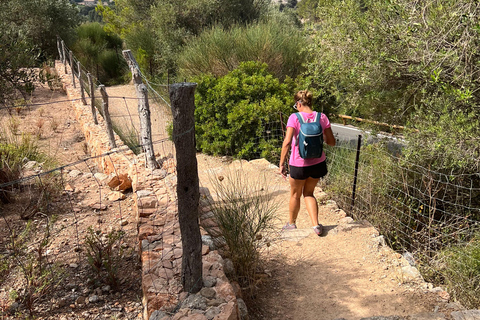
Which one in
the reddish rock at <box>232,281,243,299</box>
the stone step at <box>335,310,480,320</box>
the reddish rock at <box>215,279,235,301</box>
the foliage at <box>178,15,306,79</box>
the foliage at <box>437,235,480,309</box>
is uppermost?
the foliage at <box>178,15,306,79</box>

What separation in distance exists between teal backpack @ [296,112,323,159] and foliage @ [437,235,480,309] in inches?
69.1

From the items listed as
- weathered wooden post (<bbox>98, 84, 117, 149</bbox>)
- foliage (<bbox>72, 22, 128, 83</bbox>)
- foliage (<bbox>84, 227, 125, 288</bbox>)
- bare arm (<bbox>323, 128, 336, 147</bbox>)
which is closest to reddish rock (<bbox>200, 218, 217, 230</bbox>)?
foliage (<bbox>84, 227, 125, 288</bbox>)

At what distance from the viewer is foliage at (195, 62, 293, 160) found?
8.48 metres

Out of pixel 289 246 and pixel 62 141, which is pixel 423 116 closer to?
pixel 289 246

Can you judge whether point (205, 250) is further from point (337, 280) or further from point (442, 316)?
point (442, 316)

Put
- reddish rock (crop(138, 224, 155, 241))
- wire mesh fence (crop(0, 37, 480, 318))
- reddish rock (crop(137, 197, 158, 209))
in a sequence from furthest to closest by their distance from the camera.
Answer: reddish rock (crop(137, 197, 158, 209)) → reddish rock (crop(138, 224, 155, 241)) → wire mesh fence (crop(0, 37, 480, 318))

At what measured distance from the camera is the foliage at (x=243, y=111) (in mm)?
8477

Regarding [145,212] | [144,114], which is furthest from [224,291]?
[144,114]

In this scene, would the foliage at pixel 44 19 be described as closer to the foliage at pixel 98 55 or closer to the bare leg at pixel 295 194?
the foliage at pixel 98 55

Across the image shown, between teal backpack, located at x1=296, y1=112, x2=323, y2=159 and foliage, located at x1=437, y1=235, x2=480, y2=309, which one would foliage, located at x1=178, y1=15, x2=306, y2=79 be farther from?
foliage, located at x1=437, y1=235, x2=480, y2=309

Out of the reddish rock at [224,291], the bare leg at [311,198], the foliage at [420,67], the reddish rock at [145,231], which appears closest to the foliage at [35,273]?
the reddish rock at [145,231]

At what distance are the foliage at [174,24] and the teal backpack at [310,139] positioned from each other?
1176 centimetres

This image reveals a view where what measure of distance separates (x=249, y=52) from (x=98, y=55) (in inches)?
409

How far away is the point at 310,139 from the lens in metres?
4.20
